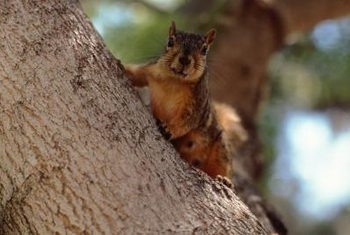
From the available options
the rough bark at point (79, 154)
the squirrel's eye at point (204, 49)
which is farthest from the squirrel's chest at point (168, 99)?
the rough bark at point (79, 154)

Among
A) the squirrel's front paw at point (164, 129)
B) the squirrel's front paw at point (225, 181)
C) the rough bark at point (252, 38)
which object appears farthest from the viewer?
the rough bark at point (252, 38)

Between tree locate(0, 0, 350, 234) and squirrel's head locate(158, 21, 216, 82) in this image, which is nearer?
tree locate(0, 0, 350, 234)

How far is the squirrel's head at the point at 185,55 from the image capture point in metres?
2.30

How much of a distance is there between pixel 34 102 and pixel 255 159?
1.92m

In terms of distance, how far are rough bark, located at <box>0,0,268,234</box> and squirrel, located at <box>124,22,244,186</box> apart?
30cm

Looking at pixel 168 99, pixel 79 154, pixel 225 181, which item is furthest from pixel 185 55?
pixel 79 154

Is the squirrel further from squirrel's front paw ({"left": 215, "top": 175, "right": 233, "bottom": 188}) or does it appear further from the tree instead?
the tree

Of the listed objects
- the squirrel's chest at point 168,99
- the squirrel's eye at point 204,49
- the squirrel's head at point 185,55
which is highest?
the squirrel's eye at point 204,49

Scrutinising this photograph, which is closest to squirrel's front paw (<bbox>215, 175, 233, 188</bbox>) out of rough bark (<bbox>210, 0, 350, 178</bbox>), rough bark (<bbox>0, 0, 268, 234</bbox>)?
rough bark (<bbox>0, 0, 268, 234</bbox>)

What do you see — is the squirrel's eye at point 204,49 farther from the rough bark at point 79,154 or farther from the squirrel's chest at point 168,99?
the rough bark at point 79,154

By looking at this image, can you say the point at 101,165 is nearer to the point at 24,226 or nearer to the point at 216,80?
the point at 24,226

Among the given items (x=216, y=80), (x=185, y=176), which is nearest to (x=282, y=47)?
(x=216, y=80)

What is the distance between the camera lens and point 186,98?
97.0 inches

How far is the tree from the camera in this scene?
5.96 ft
